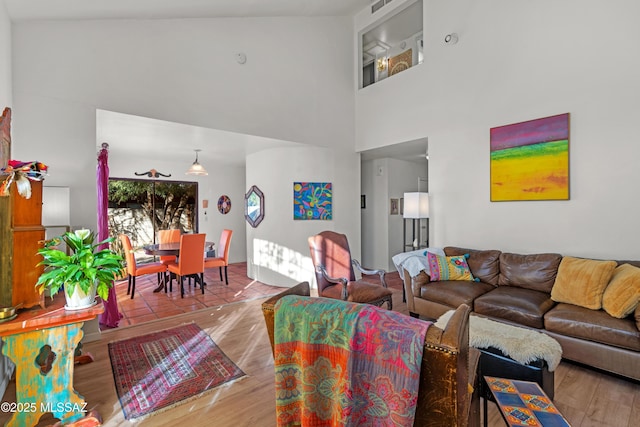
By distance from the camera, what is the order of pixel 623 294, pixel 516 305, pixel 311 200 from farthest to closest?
pixel 311 200 → pixel 516 305 → pixel 623 294

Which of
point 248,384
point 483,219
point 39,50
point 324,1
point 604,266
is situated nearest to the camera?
point 248,384

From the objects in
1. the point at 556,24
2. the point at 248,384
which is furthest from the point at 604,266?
the point at 248,384

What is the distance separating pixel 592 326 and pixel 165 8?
509 centimetres

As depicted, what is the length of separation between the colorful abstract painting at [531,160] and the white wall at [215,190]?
570cm

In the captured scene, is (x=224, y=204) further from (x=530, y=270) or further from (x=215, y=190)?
(x=530, y=270)

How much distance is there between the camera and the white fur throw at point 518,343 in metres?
1.83

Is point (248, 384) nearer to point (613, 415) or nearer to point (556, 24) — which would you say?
point (613, 415)

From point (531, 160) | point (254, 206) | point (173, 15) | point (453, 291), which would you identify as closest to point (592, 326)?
point (453, 291)

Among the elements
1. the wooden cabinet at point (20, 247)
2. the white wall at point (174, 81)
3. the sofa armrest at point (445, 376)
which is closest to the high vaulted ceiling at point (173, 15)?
the white wall at point (174, 81)

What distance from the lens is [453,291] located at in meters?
3.14

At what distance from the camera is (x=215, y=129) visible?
A: 4039mm

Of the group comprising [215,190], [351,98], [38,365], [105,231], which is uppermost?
[351,98]

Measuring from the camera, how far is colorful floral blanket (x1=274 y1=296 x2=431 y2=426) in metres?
0.98

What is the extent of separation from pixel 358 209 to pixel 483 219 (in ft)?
7.18
